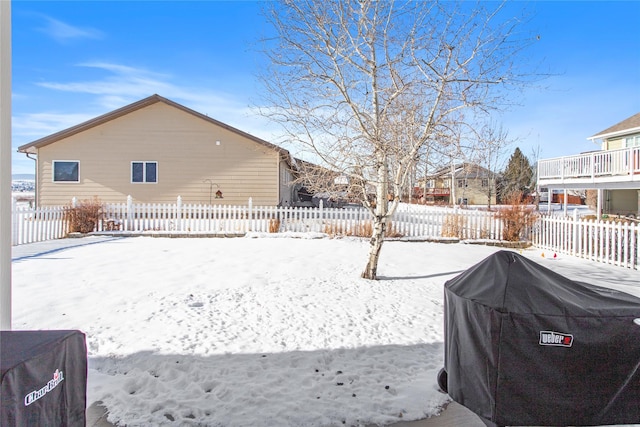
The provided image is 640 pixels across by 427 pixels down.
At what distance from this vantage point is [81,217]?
14.1 meters

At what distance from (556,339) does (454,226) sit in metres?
12.1

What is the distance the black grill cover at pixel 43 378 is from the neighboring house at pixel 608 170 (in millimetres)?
19257

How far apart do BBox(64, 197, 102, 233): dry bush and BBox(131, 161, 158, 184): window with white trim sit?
14.3 feet

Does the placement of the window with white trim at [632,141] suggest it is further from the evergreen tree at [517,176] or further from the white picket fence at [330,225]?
the evergreen tree at [517,176]

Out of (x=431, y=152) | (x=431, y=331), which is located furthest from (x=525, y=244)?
(x=431, y=331)

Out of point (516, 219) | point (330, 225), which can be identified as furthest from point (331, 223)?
point (516, 219)

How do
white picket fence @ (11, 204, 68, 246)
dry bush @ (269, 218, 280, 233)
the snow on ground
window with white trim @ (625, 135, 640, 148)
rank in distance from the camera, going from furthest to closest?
1. window with white trim @ (625, 135, 640, 148)
2. dry bush @ (269, 218, 280, 233)
3. white picket fence @ (11, 204, 68, 246)
4. the snow on ground

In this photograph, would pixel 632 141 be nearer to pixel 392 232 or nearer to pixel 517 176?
pixel 392 232

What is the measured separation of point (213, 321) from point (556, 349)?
4.04 meters

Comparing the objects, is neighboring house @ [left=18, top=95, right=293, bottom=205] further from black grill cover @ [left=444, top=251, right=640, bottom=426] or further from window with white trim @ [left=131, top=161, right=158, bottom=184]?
black grill cover @ [left=444, top=251, right=640, bottom=426]

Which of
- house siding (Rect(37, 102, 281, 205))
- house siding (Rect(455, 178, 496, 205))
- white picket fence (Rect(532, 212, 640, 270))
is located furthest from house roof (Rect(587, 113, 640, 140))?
house siding (Rect(455, 178, 496, 205))

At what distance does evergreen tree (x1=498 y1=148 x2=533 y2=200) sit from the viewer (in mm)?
39969

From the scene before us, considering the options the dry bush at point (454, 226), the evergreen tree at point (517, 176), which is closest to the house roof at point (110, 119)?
the dry bush at point (454, 226)

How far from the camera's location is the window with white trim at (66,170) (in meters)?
18.6
